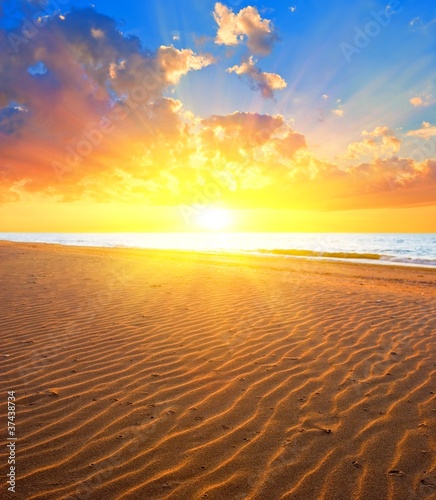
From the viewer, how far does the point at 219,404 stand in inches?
154

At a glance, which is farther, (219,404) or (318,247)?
(318,247)

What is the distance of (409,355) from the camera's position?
216 inches

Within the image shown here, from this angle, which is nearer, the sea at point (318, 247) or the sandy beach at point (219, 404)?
the sandy beach at point (219, 404)

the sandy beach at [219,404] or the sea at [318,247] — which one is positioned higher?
the sea at [318,247]

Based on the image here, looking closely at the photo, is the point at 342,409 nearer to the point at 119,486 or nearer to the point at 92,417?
the point at 119,486

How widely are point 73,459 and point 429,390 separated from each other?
4.30 meters

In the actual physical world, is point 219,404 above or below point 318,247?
below

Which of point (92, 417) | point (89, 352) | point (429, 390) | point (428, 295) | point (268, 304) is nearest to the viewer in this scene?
point (92, 417)

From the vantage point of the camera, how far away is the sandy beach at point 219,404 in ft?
9.09

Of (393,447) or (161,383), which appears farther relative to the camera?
(161,383)

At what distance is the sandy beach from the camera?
2.77m

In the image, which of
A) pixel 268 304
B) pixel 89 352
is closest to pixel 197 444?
pixel 89 352

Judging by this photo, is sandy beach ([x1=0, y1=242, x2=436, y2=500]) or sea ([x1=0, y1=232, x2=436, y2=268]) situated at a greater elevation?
sea ([x1=0, y1=232, x2=436, y2=268])

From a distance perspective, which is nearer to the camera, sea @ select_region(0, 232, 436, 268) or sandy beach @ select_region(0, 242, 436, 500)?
sandy beach @ select_region(0, 242, 436, 500)
